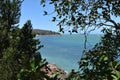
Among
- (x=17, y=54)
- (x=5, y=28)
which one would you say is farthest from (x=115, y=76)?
(x=5, y=28)

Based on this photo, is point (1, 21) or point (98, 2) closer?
point (98, 2)

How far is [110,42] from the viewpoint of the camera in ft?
36.1

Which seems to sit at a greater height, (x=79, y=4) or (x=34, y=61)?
(x=79, y=4)

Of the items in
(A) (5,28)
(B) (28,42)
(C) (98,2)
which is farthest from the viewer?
(A) (5,28)

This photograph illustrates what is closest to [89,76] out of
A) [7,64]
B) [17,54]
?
[7,64]

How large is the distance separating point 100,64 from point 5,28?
27075 millimetres

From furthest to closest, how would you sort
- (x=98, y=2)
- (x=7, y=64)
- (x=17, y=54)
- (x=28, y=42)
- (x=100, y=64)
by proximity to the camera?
(x=28, y=42) → (x=17, y=54) → (x=7, y=64) → (x=98, y=2) → (x=100, y=64)

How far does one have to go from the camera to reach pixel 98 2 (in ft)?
35.0

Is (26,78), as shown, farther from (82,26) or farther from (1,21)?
(1,21)

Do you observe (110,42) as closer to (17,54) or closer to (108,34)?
(108,34)

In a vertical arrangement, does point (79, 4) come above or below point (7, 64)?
above

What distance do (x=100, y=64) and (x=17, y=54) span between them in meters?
20.8

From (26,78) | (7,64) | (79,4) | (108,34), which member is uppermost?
(79,4)

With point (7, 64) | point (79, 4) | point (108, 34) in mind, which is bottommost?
point (7, 64)
